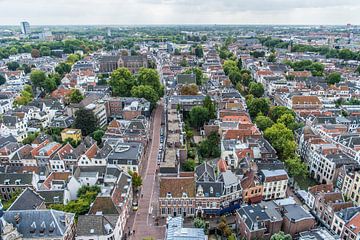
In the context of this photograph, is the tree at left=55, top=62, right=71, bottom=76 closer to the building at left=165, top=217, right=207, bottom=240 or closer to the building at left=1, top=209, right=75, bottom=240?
the building at left=1, top=209, right=75, bottom=240

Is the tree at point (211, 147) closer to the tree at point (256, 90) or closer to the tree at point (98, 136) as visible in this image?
the tree at point (98, 136)

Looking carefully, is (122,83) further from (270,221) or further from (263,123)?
(270,221)

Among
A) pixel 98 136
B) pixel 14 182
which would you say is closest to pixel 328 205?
pixel 98 136

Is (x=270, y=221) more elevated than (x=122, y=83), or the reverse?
(x=122, y=83)

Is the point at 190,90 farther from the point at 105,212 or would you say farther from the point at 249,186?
the point at 105,212

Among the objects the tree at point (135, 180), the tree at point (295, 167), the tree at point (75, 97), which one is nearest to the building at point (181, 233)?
the tree at point (135, 180)

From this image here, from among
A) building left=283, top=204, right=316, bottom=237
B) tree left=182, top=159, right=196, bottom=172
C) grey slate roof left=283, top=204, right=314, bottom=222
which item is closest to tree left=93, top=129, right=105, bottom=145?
tree left=182, top=159, right=196, bottom=172
